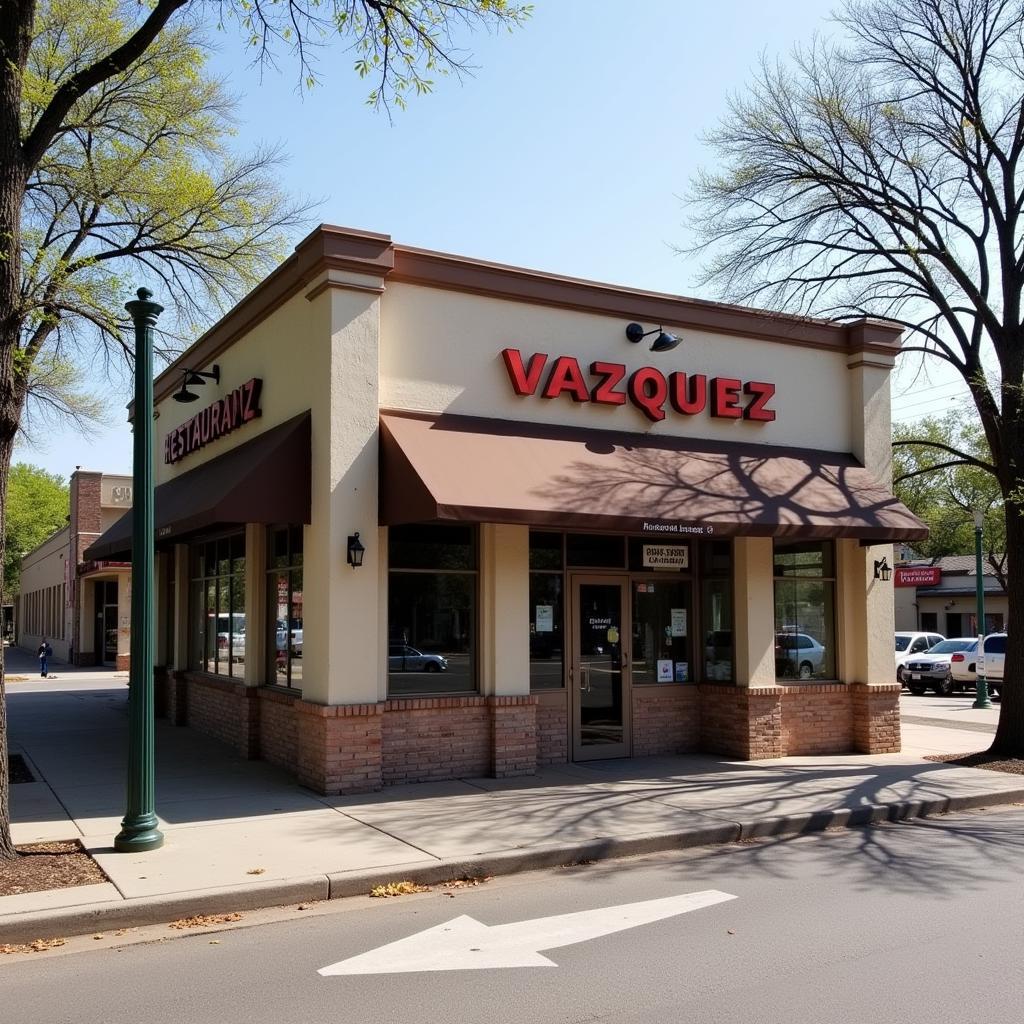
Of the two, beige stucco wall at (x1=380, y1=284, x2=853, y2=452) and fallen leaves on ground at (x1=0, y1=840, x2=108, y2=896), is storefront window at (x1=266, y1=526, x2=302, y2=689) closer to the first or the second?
beige stucco wall at (x1=380, y1=284, x2=853, y2=452)

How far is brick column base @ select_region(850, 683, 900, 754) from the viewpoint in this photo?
1362cm

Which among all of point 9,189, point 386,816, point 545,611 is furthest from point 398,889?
point 9,189

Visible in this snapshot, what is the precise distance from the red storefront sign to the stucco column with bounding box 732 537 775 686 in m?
32.8

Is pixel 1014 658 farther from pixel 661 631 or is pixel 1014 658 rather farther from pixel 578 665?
pixel 578 665

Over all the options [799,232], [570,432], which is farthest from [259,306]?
[799,232]

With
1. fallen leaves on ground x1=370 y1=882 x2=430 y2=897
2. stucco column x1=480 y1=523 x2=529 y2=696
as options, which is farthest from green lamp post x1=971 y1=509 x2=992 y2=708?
fallen leaves on ground x1=370 y1=882 x2=430 y2=897

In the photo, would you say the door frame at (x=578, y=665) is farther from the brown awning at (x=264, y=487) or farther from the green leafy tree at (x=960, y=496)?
the green leafy tree at (x=960, y=496)

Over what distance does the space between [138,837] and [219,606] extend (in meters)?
7.21

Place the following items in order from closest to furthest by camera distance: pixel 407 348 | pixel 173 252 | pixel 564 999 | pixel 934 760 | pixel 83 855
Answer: pixel 564 999, pixel 83 855, pixel 407 348, pixel 934 760, pixel 173 252

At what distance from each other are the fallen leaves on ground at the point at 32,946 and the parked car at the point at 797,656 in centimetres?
974

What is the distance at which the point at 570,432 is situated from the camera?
1207 cm

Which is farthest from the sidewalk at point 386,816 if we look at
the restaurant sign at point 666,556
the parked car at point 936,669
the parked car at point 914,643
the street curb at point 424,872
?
the parked car at point 914,643

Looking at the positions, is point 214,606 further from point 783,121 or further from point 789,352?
point 783,121

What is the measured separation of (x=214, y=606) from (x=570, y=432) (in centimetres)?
676
